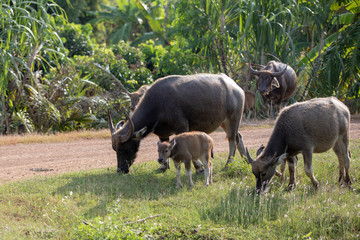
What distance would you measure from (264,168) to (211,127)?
236 cm

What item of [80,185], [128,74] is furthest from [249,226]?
[128,74]

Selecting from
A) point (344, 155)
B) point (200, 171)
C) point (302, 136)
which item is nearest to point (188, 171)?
point (200, 171)

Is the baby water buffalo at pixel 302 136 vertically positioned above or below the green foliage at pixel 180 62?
above

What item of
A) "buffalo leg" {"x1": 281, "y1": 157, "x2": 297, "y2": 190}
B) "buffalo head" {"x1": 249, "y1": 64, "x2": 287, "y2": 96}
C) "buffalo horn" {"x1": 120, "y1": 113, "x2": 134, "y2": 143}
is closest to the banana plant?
"buffalo horn" {"x1": 120, "y1": 113, "x2": 134, "y2": 143}

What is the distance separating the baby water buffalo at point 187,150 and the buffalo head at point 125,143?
41.3 inches

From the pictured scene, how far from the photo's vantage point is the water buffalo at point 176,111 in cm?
923

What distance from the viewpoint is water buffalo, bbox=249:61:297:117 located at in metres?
14.4

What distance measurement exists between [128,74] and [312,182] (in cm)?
1218

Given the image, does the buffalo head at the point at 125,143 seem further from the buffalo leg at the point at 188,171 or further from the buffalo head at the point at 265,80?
the buffalo head at the point at 265,80

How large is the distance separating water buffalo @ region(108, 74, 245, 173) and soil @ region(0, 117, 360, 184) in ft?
5.51

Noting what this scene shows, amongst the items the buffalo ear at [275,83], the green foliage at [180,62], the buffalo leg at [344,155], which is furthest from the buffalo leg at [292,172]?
the green foliage at [180,62]

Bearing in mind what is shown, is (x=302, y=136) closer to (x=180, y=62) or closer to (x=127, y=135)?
(x=127, y=135)

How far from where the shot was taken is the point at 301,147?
787 centimetres

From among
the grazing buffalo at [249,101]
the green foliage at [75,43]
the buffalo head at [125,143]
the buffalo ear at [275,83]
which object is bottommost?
the grazing buffalo at [249,101]
